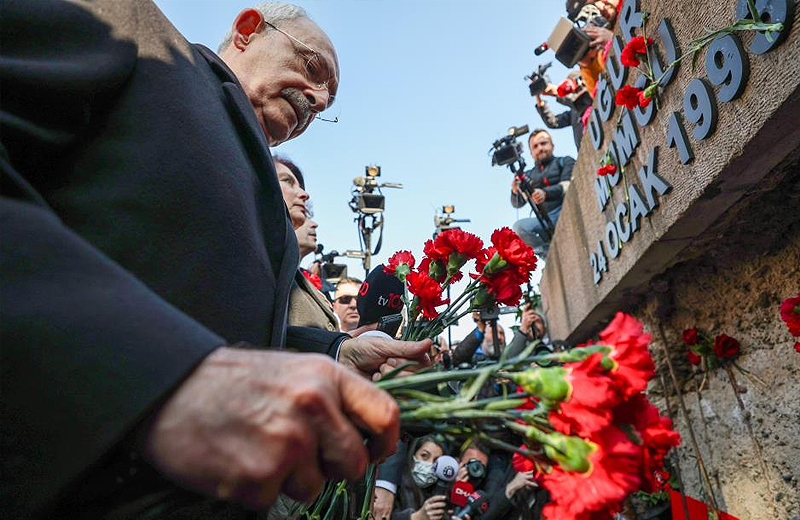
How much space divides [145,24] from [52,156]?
0.96 feet

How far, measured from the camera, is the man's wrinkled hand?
3.17 ft

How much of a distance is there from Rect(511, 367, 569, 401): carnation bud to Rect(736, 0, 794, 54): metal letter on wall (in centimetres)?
120

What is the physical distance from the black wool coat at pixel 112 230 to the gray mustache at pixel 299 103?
0.27 metres

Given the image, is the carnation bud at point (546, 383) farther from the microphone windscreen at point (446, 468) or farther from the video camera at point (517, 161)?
the video camera at point (517, 161)

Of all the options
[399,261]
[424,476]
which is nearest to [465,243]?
[399,261]

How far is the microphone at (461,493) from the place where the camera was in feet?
→ 11.7

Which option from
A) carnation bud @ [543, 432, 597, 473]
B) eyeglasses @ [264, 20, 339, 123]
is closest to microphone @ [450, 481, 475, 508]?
eyeglasses @ [264, 20, 339, 123]

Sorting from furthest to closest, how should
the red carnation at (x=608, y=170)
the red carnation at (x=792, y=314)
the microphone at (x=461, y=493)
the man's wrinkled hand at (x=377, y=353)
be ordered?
the microphone at (x=461, y=493) < the red carnation at (x=608, y=170) < the red carnation at (x=792, y=314) < the man's wrinkled hand at (x=377, y=353)

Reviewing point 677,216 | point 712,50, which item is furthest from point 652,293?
point 712,50

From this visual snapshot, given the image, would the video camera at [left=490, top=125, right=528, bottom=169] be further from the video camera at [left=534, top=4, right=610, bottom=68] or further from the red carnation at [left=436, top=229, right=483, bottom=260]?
the red carnation at [left=436, top=229, right=483, bottom=260]

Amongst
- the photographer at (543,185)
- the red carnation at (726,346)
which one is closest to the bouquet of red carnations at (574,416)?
the red carnation at (726,346)

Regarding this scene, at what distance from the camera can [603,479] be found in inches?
21.5

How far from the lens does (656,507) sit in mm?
3307

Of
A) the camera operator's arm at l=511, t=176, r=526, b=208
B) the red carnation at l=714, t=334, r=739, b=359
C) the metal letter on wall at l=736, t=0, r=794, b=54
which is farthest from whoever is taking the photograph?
the camera operator's arm at l=511, t=176, r=526, b=208
